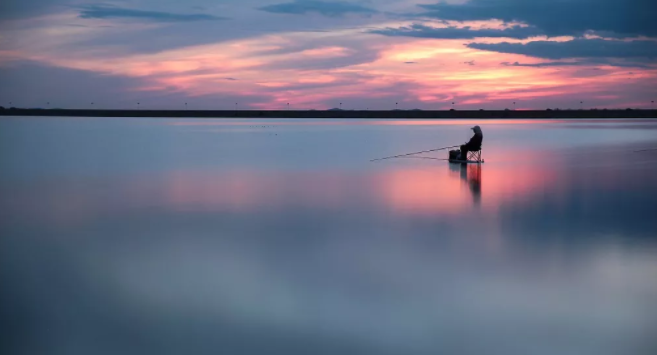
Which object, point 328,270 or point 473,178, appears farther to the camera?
point 473,178

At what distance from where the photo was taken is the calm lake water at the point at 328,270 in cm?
567

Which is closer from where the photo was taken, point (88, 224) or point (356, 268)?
point (356, 268)

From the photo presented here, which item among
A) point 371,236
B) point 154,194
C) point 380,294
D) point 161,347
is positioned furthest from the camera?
point 154,194

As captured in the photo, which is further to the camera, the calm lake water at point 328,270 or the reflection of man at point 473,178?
the reflection of man at point 473,178

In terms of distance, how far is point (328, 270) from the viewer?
7793mm

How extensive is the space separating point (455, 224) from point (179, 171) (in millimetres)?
12382

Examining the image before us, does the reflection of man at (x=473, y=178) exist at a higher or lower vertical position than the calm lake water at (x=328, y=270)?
lower

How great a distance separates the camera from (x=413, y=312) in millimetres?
6281

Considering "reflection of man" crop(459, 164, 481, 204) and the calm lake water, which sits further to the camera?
"reflection of man" crop(459, 164, 481, 204)

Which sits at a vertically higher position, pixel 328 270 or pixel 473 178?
pixel 328 270

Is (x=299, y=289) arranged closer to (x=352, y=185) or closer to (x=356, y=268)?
(x=356, y=268)

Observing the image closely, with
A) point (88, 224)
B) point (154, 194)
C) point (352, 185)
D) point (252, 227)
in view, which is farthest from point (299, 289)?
point (352, 185)

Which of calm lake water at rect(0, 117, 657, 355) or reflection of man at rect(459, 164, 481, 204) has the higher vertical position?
calm lake water at rect(0, 117, 657, 355)

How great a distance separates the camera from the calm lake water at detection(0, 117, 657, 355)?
5672 millimetres
